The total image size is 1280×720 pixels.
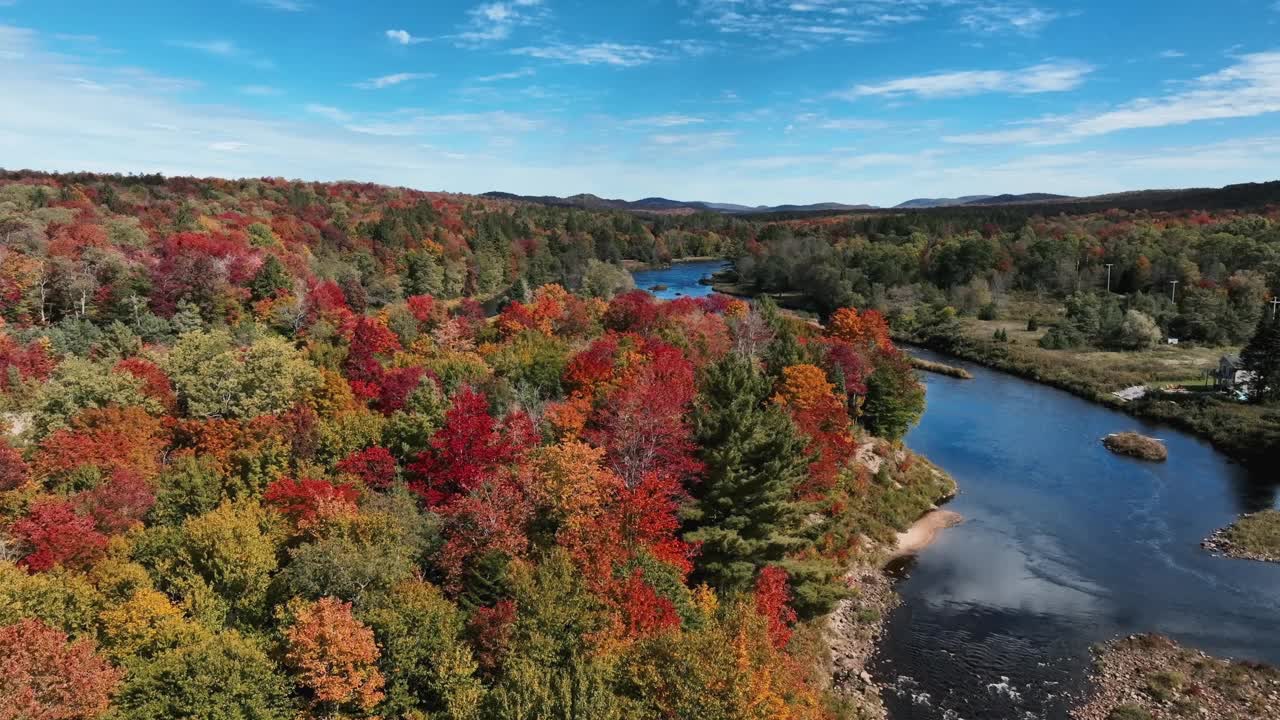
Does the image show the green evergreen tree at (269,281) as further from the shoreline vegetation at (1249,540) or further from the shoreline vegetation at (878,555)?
the shoreline vegetation at (1249,540)

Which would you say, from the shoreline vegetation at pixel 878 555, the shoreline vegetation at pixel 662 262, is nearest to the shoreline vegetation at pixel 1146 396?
the shoreline vegetation at pixel 878 555

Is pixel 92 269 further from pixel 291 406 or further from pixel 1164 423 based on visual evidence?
pixel 1164 423

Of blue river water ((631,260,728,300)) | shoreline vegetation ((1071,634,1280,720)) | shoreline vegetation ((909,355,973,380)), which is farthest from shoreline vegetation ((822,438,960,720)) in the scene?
blue river water ((631,260,728,300))

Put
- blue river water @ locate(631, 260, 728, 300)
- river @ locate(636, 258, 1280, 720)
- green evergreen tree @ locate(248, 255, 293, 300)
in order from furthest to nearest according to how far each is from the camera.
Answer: blue river water @ locate(631, 260, 728, 300) → green evergreen tree @ locate(248, 255, 293, 300) → river @ locate(636, 258, 1280, 720)

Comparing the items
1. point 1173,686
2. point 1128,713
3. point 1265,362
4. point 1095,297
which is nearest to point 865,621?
point 1128,713

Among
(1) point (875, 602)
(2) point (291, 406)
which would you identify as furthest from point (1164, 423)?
(2) point (291, 406)

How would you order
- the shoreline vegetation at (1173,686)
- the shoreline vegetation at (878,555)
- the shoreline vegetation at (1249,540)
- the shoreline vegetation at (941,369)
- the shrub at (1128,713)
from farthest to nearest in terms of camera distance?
the shoreline vegetation at (941,369) → the shoreline vegetation at (1249,540) → the shoreline vegetation at (878,555) → the shoreline vegetation at (1173,686) → the shrub at (1128,713)

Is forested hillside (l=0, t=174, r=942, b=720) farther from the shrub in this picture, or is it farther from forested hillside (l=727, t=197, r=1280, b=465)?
forested hillside (l=727, t=197, r=1280, b=465)
